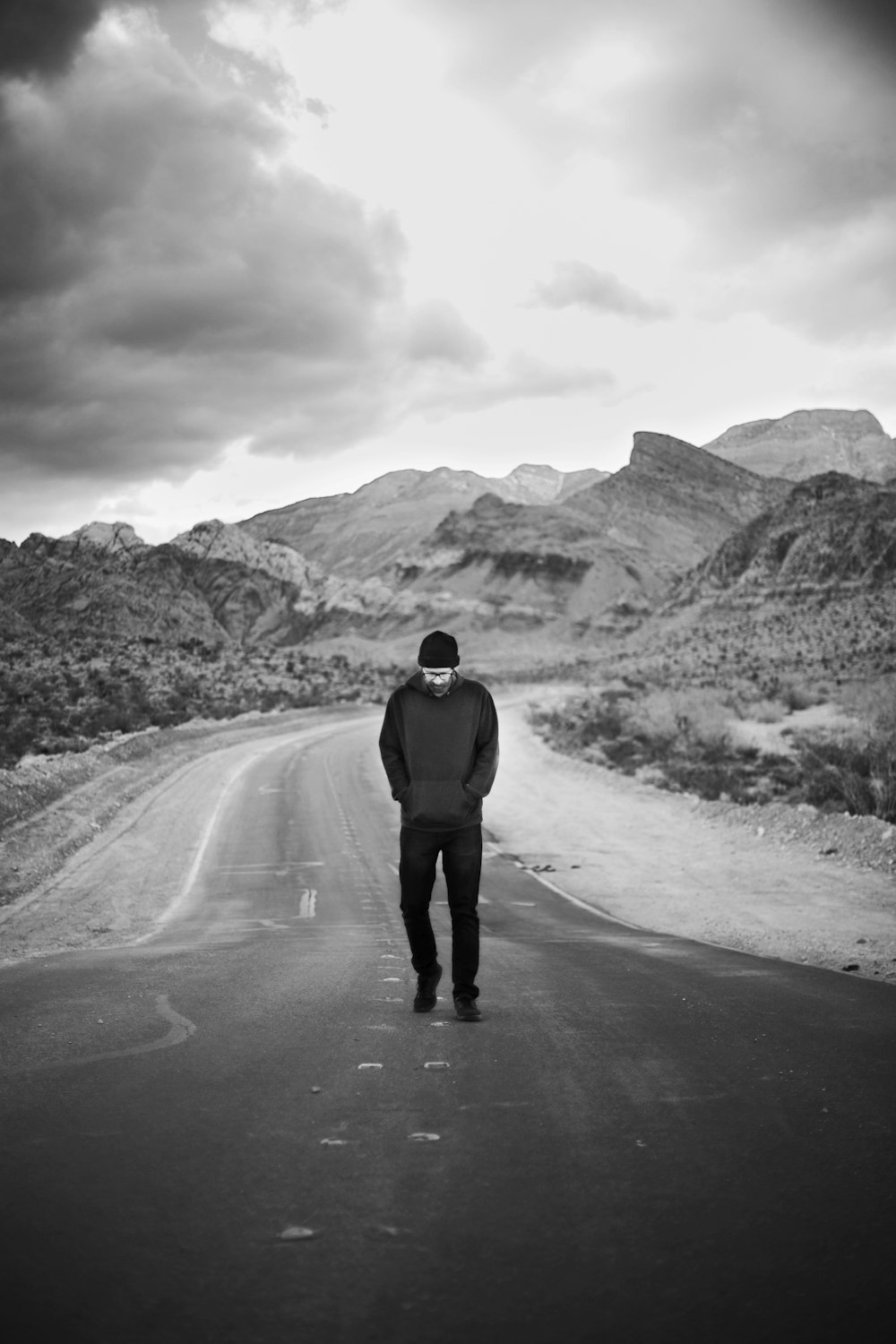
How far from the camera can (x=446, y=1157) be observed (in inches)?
143

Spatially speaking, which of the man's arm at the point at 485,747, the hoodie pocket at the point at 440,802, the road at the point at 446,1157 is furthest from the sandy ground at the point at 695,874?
the hoodie pocket at the point at 440,802

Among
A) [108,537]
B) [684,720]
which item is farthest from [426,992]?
[108,537]

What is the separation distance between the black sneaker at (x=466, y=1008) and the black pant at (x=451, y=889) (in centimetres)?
6

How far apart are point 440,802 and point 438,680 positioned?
721mm

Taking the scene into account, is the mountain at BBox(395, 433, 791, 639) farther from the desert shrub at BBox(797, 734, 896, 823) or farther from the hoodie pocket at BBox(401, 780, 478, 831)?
the hoodie pocket at BBox(401, 780, 478, 831)

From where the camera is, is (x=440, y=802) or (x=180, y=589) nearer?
(x=440, y=802)

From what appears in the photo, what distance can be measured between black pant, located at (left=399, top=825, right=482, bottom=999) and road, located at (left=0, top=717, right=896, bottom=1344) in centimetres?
31

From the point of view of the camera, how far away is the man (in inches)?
235

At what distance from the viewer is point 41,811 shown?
19.4m

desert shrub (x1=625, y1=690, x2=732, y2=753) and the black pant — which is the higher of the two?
the black pant

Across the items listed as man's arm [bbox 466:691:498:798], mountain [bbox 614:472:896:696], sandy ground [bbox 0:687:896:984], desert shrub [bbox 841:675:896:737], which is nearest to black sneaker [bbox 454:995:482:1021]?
man's arm [bbox 466:691:498:798]

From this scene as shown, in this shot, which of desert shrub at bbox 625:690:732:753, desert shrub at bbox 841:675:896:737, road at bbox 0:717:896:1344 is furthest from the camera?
desert shrub at bbox 625:690:732:753

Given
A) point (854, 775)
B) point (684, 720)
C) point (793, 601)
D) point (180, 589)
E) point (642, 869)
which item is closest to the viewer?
point (642, 869)

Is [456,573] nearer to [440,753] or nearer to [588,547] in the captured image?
[588,547]
